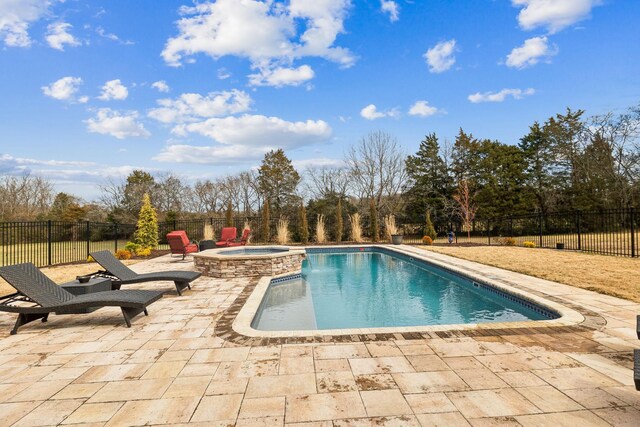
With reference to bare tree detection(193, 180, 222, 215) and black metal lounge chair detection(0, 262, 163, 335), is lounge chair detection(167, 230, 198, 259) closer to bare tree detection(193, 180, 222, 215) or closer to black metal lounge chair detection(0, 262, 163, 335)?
black metal lounge chair detection(0, 262, 163, 335)

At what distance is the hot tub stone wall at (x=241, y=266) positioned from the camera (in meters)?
7.41

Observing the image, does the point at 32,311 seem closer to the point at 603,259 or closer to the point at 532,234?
the point at 603,259

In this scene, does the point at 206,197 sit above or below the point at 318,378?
above

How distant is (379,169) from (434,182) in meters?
3.75

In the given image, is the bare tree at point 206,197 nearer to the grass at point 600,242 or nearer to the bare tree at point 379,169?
the bare tree at point 379,169

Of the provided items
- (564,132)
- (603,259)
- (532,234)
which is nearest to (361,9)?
(603,259)

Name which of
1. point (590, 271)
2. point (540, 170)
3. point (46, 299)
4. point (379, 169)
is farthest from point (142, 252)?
point (540, 170)

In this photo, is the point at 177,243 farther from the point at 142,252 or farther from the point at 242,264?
the point at 242,264

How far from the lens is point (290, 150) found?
2409cm

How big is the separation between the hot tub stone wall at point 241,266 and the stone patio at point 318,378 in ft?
11.7

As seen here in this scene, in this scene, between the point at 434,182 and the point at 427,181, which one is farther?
the point at 434,182

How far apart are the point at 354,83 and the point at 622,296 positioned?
446 inches

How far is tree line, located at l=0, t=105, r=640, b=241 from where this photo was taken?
20.1 meters

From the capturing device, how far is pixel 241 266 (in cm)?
748
